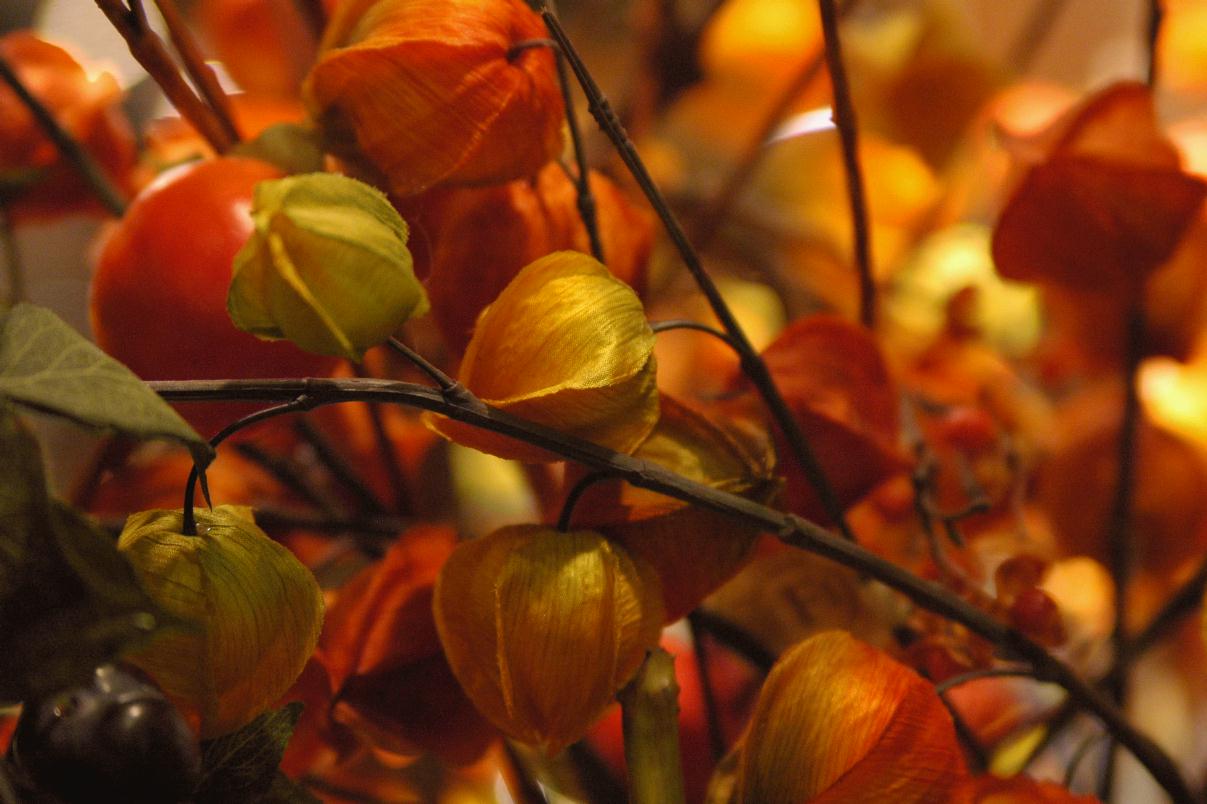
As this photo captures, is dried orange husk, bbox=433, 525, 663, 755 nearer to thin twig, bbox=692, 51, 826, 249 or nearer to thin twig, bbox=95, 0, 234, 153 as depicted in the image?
thin twig, bbox=95, 0, 234, 153

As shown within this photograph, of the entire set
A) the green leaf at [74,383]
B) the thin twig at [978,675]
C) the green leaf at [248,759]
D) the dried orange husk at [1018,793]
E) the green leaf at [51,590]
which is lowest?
the dried orange husk at [1018,793]

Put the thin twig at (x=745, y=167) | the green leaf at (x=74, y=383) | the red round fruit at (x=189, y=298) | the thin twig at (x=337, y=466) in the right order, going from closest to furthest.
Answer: the green leaf at (x=74, y=383) → the red round fruit at (x=189, y=298) → the thin twig at (x=337, y=466) → the thin twig at (x=745, y=167)

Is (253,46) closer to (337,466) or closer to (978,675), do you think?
(337,466)

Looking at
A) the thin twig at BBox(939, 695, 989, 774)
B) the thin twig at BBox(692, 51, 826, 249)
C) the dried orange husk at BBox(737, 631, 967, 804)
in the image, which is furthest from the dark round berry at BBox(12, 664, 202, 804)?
the thin twig at BBox(692, 51, 826, 249)

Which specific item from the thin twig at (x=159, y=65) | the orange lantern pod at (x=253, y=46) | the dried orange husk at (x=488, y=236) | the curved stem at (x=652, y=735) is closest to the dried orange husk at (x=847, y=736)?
the curved stem at (x=652, y=735)

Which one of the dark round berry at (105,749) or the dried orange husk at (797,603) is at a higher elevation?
the dark round berry at (105,749)

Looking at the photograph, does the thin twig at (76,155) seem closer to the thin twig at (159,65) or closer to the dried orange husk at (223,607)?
the thin twig at (159,65)

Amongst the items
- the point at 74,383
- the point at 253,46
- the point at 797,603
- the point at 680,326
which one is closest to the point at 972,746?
the point at 797,603
